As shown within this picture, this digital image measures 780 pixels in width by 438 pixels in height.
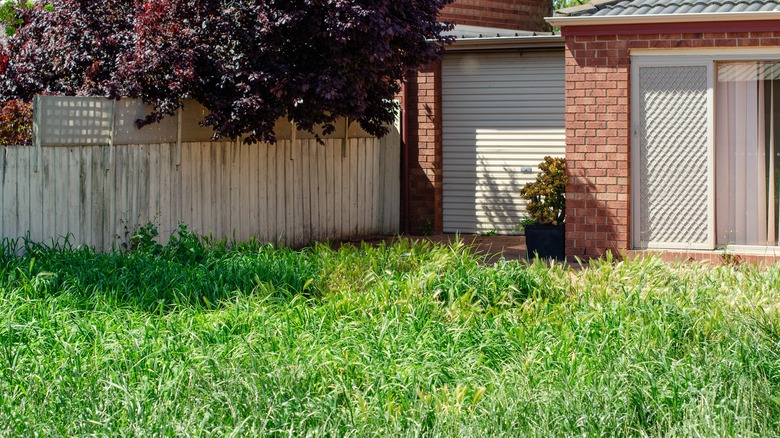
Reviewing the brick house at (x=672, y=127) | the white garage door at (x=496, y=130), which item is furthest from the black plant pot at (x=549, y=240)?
the white garage door at (x=496, y=130)

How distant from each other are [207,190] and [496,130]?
196 inches

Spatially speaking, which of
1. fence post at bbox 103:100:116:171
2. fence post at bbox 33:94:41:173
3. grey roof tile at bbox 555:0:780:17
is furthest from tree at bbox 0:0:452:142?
grey roof tile at bbox 555:0:780:17

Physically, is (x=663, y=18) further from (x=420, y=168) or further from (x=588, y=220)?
(x=420, y=168)

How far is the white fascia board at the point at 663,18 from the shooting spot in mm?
11141

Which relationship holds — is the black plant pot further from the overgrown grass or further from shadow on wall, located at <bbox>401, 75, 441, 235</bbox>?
shadow on wall, located at <bbox>401, 75, 441, 235</bbox>

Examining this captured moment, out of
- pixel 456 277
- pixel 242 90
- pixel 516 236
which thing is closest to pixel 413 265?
pixel 456 277

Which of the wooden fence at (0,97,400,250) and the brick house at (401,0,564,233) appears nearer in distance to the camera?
the wooden fence at (0,97,400,250)

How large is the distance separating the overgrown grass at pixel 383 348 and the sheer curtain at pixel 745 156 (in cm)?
264

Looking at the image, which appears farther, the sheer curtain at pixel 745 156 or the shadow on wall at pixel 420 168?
the shadow on wall at pixel 420 168

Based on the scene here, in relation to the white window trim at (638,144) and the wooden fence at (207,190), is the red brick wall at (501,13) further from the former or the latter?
the white window trim at (638,144)

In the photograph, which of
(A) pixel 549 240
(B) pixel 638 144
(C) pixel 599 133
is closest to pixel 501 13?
(A) pixel 549 240

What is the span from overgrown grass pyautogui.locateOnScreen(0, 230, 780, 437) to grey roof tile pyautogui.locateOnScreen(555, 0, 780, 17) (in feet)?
10.9

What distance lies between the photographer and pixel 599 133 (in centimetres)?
1204

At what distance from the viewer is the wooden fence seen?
1069 centimetres
